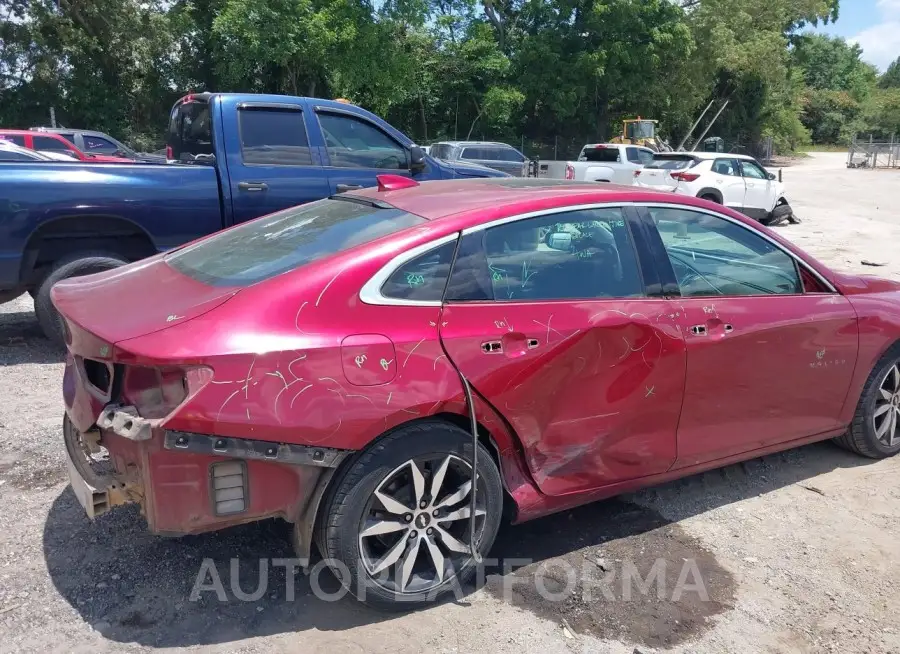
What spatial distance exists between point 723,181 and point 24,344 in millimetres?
14269

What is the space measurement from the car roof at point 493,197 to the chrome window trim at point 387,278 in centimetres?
17

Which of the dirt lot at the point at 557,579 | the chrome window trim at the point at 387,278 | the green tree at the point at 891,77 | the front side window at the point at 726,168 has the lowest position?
the dirt lot at the point at 557,579

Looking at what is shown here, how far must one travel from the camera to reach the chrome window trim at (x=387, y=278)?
2.89 m

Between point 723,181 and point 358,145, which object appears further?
point 723,181

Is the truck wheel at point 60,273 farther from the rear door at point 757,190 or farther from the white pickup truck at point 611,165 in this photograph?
the rear door at point 757,190

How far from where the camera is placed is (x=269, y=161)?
680 cm

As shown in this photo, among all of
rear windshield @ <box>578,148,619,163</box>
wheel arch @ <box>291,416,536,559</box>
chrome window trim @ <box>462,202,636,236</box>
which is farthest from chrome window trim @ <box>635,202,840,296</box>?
rear windshield @ <box>578,148,619,163</box>

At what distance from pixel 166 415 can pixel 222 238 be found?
4.63 feet

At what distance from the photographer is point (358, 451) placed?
9.28 feet

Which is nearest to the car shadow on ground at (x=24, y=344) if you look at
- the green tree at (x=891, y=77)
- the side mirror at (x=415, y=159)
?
the side mirror at (x=415, y=159)

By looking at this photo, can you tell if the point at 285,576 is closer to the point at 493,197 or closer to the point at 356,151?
the point at 493,197

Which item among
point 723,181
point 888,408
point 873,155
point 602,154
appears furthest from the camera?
point 873,155

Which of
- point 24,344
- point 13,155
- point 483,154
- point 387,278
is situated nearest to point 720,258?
point 387,278

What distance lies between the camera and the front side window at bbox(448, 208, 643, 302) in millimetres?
3174
